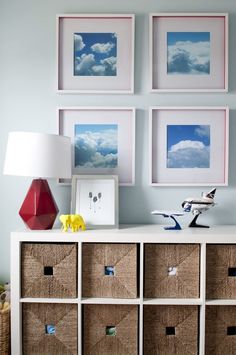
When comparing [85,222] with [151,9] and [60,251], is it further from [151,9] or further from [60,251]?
[151,9]

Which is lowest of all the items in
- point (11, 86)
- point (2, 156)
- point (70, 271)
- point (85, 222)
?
point (70, 271)

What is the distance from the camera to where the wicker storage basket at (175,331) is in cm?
210

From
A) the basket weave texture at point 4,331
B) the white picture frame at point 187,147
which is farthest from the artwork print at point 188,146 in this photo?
the basket weave texture at point 4,331

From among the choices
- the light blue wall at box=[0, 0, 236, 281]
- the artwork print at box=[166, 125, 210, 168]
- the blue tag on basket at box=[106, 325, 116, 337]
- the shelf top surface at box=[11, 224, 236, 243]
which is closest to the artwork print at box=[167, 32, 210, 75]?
the light blue wall at box=[0, 0, 236, 281]

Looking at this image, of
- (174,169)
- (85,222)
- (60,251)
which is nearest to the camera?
(60,251)

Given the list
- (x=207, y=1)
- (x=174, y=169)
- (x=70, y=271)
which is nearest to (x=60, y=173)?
(x=70, y=271)

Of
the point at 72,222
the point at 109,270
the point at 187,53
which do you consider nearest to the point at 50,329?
the point at 109,270

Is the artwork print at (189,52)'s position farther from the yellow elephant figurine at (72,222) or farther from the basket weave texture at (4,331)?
the basket weave texture at (4,331)

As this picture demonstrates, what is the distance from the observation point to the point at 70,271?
209cm

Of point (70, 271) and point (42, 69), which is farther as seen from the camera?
point (42, 69)

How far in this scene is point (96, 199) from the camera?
2295 millimetres

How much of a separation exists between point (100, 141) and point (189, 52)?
0.70 metres

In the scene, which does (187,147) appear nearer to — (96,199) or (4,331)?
(96,199)

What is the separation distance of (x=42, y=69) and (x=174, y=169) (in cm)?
93
